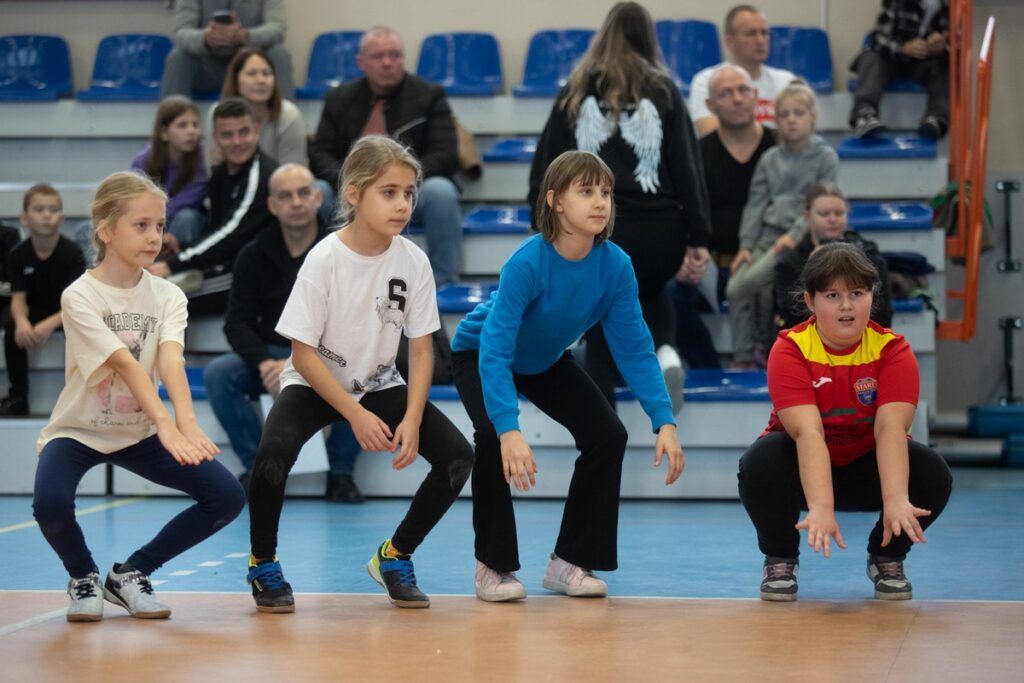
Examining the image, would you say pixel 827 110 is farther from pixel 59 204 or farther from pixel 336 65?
pixel 59 204

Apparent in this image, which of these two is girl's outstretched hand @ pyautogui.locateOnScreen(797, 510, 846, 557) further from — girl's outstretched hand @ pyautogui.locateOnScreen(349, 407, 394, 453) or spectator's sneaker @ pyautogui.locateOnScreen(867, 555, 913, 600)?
girl's outstretched hand @ pyautogui.locateOnScreen(349, 407, 394, 453)

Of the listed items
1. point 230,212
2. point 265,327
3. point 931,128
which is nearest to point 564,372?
point 265,327

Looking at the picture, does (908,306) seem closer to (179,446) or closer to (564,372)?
(564,372)

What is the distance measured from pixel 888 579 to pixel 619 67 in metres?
2.22

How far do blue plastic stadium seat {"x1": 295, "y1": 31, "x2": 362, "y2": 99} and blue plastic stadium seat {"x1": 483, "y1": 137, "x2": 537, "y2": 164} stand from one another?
113 centimetres

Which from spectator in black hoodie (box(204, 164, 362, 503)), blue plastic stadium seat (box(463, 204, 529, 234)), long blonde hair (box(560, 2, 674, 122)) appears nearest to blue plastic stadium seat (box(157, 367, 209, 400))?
spectator in black hoodie (box(204, 164, 362, 503))

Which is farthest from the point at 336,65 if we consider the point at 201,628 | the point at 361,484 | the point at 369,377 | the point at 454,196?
the point at 201,628

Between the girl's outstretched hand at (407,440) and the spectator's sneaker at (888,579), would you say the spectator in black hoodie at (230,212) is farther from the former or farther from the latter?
the spectator's sneaker at (888,579)

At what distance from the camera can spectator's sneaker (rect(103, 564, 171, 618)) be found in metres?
3.22

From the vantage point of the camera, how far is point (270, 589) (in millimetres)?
3250

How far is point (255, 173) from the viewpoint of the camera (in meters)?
6.23

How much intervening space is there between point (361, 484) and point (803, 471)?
8.86ft

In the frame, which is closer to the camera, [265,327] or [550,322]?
[550,322]

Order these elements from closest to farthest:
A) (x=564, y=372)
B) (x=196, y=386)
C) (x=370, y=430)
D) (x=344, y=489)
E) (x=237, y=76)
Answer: (x=370, y=430)
(x=564, y=372)
(x=344, y=489)
(x=196, y=386)
(x=237, y=76)
